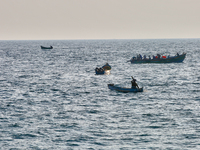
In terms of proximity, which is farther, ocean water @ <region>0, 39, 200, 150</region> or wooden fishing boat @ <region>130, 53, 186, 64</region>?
wooden fishing boat @ <region>130, 53, 186, 64</region>

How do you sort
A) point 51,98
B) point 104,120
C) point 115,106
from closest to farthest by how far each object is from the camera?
point 104,120 < point 115,106 < point 51,98

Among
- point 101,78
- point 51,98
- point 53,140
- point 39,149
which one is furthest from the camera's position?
point 101,78

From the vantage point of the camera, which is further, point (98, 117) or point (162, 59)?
point (162, 59)

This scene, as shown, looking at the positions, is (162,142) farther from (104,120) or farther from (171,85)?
(171,85)

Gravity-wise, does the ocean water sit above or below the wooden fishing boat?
below

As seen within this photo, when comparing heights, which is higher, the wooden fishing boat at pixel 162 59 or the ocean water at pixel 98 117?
the wooden fishing boat at pixel 162 59

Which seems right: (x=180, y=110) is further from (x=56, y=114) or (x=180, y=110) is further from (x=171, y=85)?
(x=171, y=85)

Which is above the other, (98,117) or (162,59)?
(162,59)

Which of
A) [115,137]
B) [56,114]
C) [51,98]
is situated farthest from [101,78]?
[115,137]

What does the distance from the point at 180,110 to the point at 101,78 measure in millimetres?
30629

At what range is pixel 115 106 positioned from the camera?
130 ft

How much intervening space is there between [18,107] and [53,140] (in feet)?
43.9

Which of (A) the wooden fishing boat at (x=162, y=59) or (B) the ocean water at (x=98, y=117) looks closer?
(B) the ocean water at (x=98, y=117)

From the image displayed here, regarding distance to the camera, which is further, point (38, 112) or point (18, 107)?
point (18, 107)
